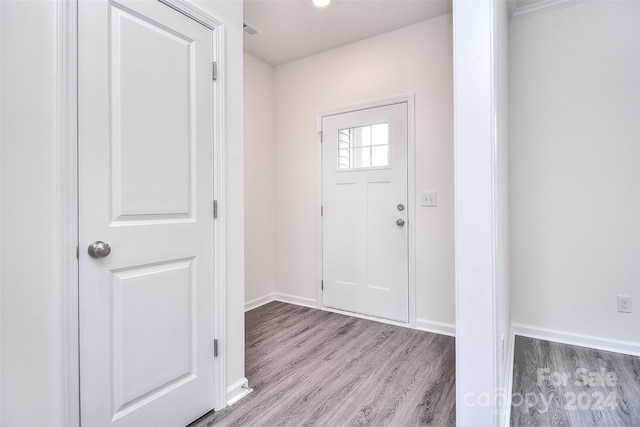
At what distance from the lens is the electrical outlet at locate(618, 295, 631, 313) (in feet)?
7.55

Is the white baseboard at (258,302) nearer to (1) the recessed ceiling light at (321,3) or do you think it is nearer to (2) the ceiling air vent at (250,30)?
(2) the ceiling air vent at (250,30)

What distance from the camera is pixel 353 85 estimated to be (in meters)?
3.12

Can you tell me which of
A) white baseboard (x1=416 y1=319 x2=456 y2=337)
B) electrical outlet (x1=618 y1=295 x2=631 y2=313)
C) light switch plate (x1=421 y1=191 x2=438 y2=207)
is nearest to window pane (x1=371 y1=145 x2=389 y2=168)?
light switch plate (x1=421 y1=191 x2=438 y2=207)

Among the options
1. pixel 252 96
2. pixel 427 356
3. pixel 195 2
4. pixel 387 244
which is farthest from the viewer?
pixel 252 96

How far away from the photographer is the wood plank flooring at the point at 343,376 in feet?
5.37

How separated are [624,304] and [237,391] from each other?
2665mm

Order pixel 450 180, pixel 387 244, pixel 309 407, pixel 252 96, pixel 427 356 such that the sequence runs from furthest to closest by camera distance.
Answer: pixel 252 96, pixel 387 244, pixel 450 180, pixel 427 356, pixel 309 407

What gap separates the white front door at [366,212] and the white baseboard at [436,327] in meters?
0.13
